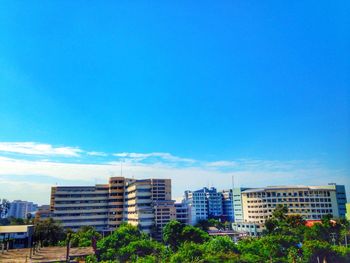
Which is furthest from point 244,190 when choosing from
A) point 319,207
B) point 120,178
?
point 120,178

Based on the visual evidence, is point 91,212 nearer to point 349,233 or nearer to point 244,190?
point 244,190

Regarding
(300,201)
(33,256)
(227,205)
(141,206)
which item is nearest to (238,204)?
(300,201)

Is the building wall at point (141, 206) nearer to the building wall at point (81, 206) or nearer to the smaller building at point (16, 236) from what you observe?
the building wall at point (81, 206)

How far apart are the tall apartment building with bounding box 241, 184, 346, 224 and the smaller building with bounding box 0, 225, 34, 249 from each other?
70.3 feet

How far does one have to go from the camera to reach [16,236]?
48.4 feet

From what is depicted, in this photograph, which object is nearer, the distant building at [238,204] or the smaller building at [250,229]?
the smaller building at [250,229]

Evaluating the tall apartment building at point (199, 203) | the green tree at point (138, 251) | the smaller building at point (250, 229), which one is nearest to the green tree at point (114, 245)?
the green tree at point (138, 251)

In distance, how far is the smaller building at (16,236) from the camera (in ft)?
46.6

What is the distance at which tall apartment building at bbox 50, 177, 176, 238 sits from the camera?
2450 cm

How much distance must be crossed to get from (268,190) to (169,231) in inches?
637

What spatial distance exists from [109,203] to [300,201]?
741 inches

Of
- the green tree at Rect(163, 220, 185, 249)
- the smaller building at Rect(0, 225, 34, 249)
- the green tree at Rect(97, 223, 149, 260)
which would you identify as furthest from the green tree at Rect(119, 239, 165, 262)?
the smaller building at Rect(0, 225, 34, 249)

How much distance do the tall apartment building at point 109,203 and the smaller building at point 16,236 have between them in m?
9.85

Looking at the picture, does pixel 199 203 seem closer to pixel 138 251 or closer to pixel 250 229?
pixel 250 229
